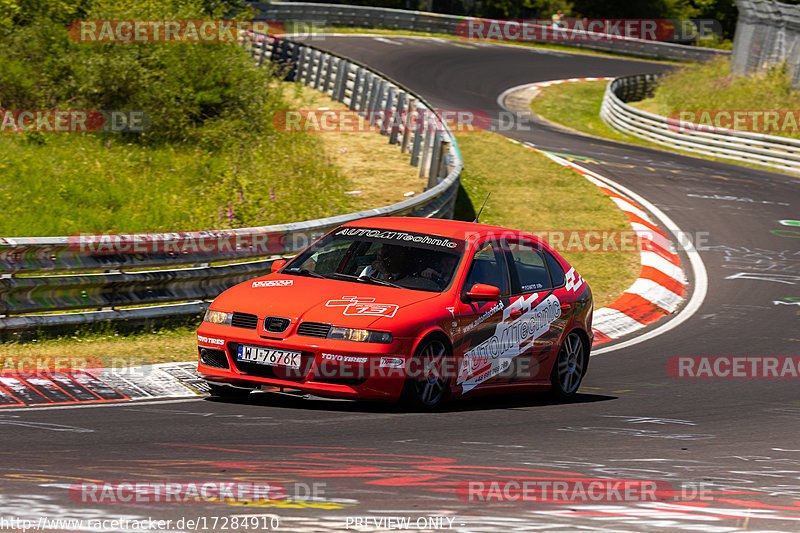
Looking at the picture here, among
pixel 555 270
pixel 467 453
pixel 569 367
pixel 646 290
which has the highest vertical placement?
pixel 555 270

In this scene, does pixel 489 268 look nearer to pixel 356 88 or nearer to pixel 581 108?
pixel 356 88

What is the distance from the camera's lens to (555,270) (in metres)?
9.33

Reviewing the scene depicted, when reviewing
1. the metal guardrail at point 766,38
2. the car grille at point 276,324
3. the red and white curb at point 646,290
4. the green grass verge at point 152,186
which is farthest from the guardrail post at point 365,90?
the car grille at point 276,324

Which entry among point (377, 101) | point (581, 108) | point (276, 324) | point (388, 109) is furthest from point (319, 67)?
point (276, 324)

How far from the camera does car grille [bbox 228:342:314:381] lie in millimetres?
7301

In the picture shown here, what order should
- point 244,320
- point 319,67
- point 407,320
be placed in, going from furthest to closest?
point 319,67
point 244,320
point 407,320

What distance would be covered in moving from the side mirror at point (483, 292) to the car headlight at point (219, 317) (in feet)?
6.10

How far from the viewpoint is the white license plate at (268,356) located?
7320 millimetres

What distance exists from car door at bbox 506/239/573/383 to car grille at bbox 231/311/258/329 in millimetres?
2217

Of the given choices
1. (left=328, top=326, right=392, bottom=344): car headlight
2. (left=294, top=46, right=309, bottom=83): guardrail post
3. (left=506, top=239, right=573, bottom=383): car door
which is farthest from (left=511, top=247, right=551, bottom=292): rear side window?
(left=294, top=46, right=309, bottom=83): guardrail post

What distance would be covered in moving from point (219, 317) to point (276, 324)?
529 millimetres

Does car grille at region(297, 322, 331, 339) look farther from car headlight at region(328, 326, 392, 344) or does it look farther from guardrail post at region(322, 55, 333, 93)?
guardrail post at region(322, 55, 333, 93)

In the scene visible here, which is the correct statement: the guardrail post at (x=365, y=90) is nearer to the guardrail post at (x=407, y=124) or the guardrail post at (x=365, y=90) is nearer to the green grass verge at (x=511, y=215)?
the green grass verge at (x=511, y=215)

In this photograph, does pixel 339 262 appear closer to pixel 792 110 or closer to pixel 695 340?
pixel 695 340
